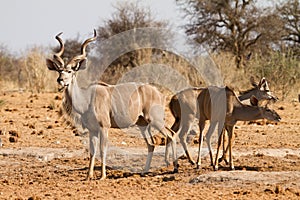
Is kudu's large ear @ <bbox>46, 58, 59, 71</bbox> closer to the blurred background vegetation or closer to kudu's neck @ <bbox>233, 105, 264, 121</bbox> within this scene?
kudu's neck @ <bbox>233, 105, 264, 121</bbox>

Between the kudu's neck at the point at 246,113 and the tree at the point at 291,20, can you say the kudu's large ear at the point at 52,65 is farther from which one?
the tree at the point at 291,20

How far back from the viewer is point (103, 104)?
400 inches

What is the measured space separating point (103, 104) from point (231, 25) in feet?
95.8

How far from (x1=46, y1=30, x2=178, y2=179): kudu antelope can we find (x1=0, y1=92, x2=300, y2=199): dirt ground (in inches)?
24.0

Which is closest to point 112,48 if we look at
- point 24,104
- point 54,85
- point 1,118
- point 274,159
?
point 54,85

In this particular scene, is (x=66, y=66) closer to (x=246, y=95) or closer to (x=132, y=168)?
(x=132, y=168)

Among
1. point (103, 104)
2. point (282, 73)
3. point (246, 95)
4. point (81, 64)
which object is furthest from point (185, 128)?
point (282, 73)

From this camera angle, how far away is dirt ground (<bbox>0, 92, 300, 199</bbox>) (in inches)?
332

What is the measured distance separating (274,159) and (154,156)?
7.62ft

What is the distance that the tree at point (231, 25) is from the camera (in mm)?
37900

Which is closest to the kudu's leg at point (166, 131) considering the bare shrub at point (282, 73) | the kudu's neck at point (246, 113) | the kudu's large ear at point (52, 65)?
the kudu's neck at point (246, 113)

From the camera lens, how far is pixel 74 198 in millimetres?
8133

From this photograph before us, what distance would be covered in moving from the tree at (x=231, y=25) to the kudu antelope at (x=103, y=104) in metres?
26.7

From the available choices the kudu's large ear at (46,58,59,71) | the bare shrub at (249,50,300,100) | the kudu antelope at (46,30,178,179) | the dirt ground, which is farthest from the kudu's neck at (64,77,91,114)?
the bare shrub at (249,50,300,100)
